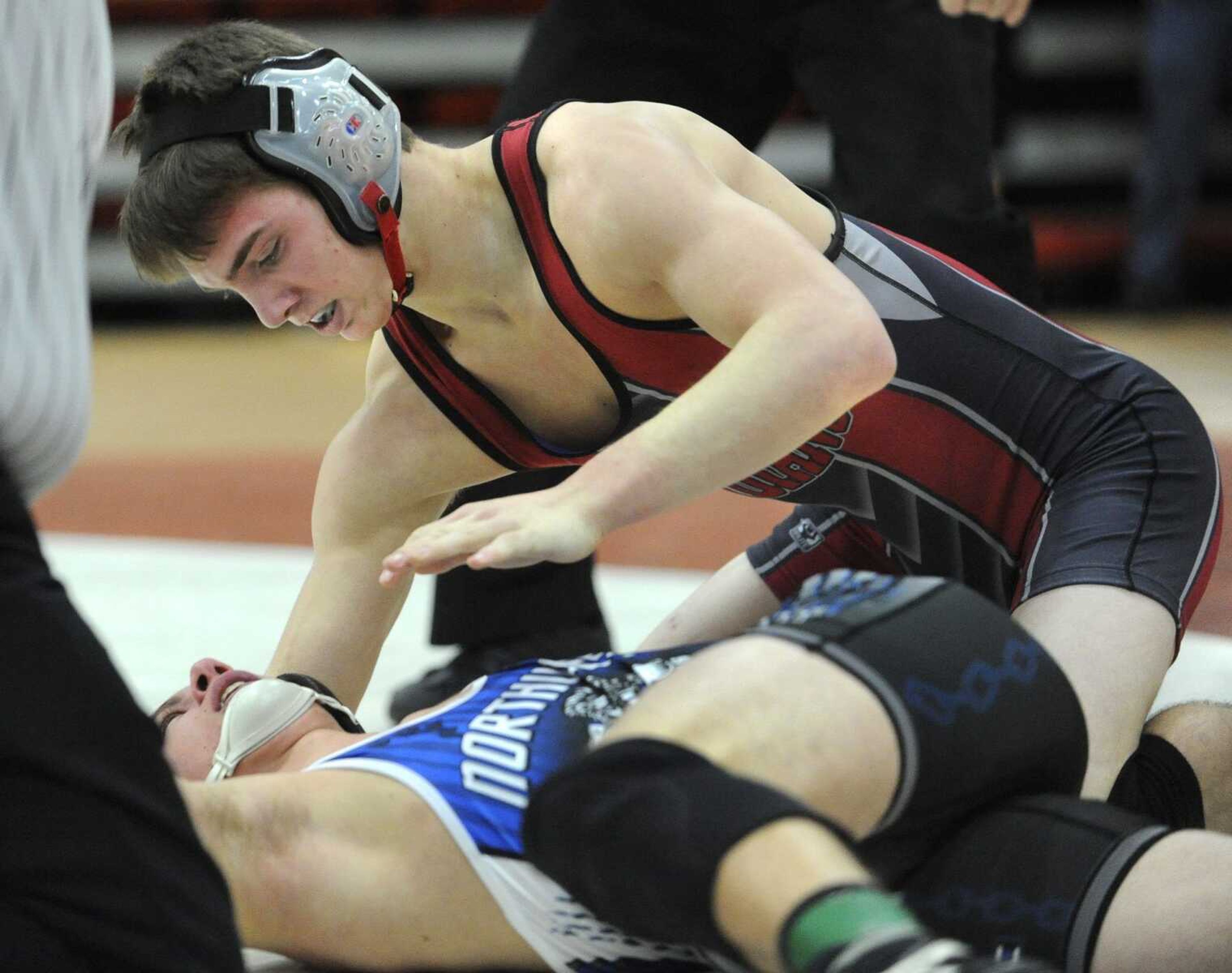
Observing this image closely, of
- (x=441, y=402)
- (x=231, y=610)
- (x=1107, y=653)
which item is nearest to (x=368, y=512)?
(x=441, y=402)

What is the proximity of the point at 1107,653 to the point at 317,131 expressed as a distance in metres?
1.18

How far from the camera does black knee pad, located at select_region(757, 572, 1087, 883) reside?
1681 mm

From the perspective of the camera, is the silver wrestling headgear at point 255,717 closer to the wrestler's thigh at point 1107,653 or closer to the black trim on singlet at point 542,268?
the black trim on singlet at point 542,268

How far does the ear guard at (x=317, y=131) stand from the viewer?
218cm

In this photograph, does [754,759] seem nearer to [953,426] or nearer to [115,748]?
[115,748]

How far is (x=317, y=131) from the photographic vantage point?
2193 mm

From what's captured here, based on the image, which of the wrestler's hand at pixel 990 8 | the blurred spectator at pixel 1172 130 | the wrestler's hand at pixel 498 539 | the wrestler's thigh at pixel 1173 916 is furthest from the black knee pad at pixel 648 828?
the blurred spectator at pixel 1172 130

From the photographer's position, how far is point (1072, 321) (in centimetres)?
796

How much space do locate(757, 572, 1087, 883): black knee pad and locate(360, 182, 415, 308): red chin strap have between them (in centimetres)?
76

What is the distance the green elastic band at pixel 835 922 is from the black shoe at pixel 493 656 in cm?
180

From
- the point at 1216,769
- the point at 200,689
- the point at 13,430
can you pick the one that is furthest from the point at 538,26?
the point at 13,430

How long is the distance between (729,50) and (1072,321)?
16.8 ft

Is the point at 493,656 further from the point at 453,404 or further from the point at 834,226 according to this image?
the point at 834,226

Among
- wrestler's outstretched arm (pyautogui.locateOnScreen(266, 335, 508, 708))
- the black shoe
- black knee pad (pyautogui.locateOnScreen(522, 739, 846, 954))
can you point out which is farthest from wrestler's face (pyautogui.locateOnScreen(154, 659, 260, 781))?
the black shoe
